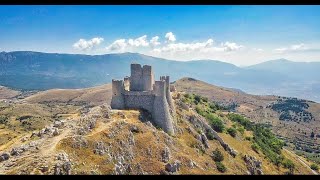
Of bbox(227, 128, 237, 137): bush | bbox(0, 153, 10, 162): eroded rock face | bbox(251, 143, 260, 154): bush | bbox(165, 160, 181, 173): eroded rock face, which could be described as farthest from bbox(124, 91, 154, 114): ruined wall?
bbox(251, 143, 260, 154): bush

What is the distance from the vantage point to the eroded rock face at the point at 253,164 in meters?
68.0

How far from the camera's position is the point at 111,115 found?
56.2 m

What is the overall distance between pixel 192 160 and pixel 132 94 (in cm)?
1366

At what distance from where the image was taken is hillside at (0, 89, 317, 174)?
1613 inches

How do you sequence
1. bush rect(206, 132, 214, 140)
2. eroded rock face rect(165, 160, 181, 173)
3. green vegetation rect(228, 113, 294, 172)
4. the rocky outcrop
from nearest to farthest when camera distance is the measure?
eroded rock face rect(165, 160, 181, 173), the rocky outcrop, bush rect(206, 132, 214, 140), green vegetation rect(228, 113, 294, 172)

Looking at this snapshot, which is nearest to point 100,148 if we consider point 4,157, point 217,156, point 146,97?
point 4,157

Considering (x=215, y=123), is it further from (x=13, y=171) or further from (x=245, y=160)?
(x=13, y=171)

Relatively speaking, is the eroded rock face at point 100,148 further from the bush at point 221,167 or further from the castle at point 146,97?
the bush at point 221,167

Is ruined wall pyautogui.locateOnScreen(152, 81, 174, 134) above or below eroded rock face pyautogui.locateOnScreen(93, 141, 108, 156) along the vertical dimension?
above

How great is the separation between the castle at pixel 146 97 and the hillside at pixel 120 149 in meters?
1.71

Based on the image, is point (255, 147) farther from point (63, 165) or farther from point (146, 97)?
point (63, 165)

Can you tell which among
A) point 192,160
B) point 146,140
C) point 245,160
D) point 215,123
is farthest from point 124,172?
point 215,123

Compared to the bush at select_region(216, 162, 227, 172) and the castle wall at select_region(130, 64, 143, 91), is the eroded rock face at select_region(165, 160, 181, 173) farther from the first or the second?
the castle wall at select_region(130, 64, 143, 91)

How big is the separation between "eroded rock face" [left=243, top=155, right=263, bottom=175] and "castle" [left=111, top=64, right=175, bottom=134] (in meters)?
16.8
